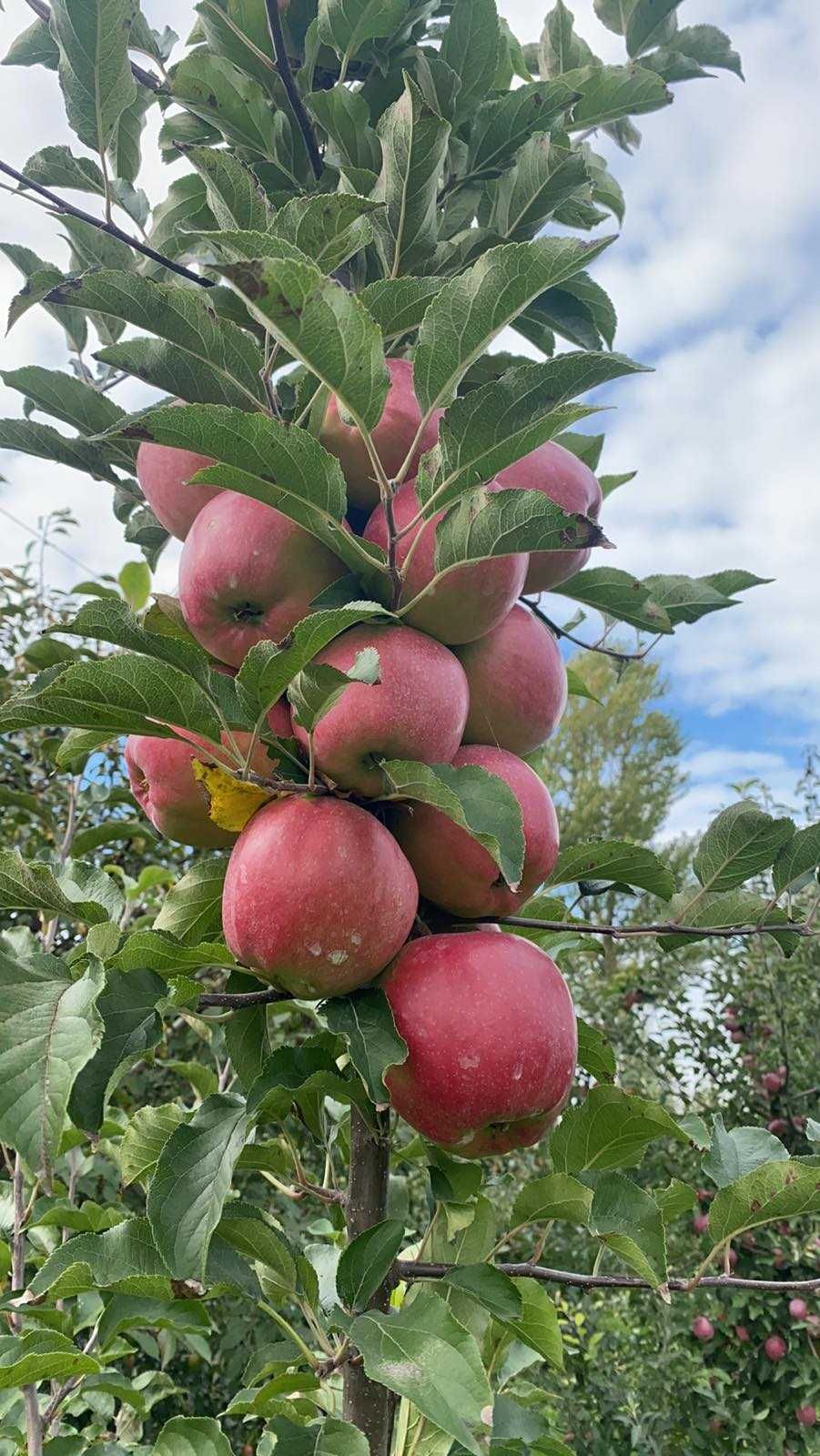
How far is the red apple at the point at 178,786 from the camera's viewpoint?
782mm

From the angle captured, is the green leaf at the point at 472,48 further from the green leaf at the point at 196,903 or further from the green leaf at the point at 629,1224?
the green leaf at the point at 629,1224

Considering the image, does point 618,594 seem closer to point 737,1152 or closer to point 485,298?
point 485,298

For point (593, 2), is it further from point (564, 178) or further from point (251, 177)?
point (251, 177)

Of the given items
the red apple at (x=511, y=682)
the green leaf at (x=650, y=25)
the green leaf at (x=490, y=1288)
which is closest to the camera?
the green leaf at (x=490, y=1288)

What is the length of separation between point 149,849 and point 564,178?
2504 millimetres

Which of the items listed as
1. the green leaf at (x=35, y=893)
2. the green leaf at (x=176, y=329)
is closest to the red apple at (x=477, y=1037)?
the green leaf at (x=35, y=893)

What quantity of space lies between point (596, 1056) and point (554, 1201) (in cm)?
19

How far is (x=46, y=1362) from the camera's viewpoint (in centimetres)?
81

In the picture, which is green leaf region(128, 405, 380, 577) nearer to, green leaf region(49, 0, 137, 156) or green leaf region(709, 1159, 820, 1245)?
green leaf region(49, 0, 137, 156)

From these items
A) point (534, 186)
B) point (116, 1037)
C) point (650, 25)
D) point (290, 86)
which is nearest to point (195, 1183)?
point (116, 1037)

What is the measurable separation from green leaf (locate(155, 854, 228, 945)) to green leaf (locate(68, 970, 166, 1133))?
0.46ft

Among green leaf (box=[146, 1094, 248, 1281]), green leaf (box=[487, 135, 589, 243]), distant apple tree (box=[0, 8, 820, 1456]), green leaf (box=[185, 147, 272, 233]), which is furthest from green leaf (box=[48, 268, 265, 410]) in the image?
green leaf (box=[146, 1094, 248, 1281])

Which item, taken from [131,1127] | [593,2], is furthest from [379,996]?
[593,2]

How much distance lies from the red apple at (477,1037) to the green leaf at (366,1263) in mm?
79
